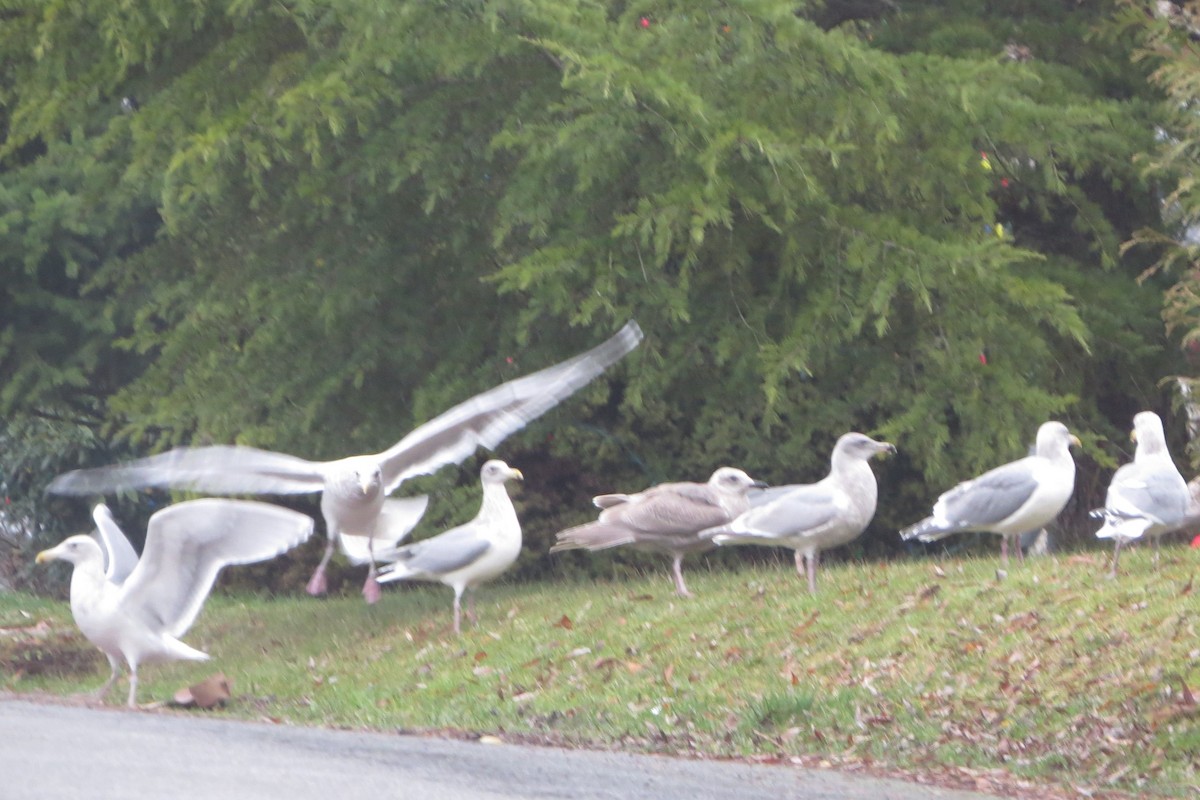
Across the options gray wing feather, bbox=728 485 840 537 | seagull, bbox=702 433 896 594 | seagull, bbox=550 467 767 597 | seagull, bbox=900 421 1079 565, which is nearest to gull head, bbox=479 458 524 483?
seagull, bbox=550 467 767 597

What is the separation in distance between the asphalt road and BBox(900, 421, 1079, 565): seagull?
3.39m

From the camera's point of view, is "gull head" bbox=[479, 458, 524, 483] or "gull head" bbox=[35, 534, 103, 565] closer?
"gull head" bbox=[35, 534, 103, 565]

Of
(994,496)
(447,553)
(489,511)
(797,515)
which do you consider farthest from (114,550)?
(994,496)

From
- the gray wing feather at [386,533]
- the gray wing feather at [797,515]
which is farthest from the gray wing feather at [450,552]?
the gray wing feather at [797,515]

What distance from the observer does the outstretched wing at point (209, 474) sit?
38.2ft

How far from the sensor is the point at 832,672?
9.50 metres

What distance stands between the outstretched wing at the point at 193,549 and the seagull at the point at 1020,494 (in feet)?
13.7

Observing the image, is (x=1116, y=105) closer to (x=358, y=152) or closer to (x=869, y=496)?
(x=869, y=496)

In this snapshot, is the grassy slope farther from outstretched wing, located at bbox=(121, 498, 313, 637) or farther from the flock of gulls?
outstretched wing, located at bbox=(121, 498, 313, 637)

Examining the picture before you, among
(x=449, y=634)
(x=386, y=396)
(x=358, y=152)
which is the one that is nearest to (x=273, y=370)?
(x=386, y=396)

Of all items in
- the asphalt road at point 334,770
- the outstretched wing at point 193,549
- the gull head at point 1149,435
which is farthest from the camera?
the outstretched wing at point 193,549

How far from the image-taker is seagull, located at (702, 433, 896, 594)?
11.3m

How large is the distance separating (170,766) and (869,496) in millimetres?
5749

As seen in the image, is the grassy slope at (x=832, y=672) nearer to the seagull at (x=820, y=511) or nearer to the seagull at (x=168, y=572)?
the seagull at (x=820, y=511)
